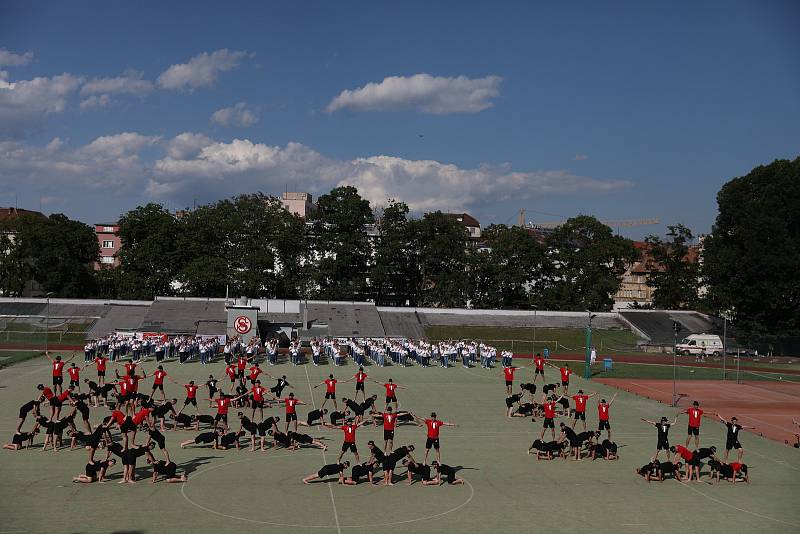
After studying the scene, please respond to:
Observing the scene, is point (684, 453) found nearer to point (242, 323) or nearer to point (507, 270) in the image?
point (242, 323)

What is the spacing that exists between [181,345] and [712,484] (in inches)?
1336

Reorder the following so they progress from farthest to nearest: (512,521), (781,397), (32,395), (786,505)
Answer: (781,397)
(32,395)
(786,505)
(512,521)

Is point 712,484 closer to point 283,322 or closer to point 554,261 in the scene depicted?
point 283,322

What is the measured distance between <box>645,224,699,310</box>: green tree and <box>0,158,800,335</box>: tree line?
0.55 feet

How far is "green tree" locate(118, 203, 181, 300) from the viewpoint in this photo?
75.5 m

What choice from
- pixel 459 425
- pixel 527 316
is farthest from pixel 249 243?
pixel 459 425

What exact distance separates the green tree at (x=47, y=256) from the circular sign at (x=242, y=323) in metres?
39.5

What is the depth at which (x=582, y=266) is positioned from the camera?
81062mm

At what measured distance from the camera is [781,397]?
37062 millimetres

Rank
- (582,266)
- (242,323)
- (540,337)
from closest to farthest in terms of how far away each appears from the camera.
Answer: (242,323) → (540,337) → (582,266)

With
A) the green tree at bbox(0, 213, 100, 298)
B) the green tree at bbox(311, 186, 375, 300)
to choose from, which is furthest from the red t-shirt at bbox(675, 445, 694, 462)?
the green tree at bbox(0, 213, 100, 298)

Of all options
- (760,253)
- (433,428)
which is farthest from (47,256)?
(760,253)

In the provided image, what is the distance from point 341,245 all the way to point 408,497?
63365mm

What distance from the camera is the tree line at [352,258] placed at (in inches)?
2972
